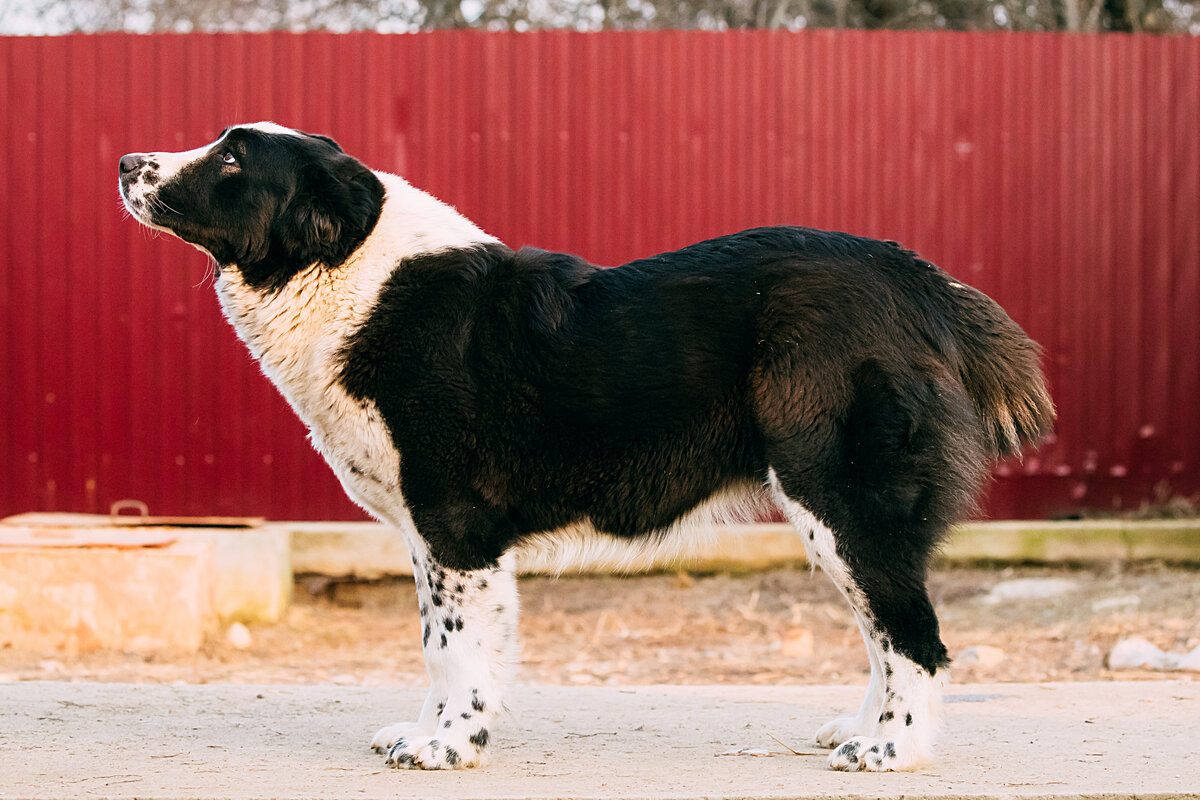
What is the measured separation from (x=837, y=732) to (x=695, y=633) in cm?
329

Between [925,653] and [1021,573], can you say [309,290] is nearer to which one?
[925,653]

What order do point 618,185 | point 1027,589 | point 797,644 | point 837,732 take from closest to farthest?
point 837,732 < point 797,644 < point 1027,589 < point 618,185

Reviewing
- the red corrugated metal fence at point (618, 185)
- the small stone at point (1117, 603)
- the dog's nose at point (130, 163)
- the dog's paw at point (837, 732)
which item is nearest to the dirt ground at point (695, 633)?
the small stone at point (1117, 603)

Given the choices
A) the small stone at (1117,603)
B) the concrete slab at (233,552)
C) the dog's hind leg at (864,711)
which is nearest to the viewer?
the dog's hind leg at (864,711)

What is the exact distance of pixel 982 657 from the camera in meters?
6.46

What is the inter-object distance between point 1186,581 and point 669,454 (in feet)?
17.5

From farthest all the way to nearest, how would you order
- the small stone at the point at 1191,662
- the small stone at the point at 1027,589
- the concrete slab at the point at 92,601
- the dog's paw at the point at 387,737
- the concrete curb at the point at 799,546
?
the concrete curb at the point at 799,546 → the small stone at the point at 1027,589 → the concrete slab at the point at 92,601 → the small stone at the point at 1191,662 → the dog's paw at the point at 387,737

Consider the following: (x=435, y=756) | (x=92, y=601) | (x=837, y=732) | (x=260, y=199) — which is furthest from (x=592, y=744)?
(x=92, y=601)

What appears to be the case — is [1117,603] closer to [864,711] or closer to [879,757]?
[864,711]

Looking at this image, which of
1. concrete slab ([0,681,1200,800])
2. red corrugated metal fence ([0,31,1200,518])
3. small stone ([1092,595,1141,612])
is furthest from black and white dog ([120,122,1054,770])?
red corrugated metal fence ([0,31,1200,518])

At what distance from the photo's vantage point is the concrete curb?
25.9ft

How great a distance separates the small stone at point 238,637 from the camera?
6.95 metres

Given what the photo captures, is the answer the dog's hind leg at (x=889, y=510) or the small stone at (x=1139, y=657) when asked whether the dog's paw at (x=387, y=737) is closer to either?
the dog's hind leg at (x=889, y=510)

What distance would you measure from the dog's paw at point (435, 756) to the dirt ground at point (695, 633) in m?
2.62
